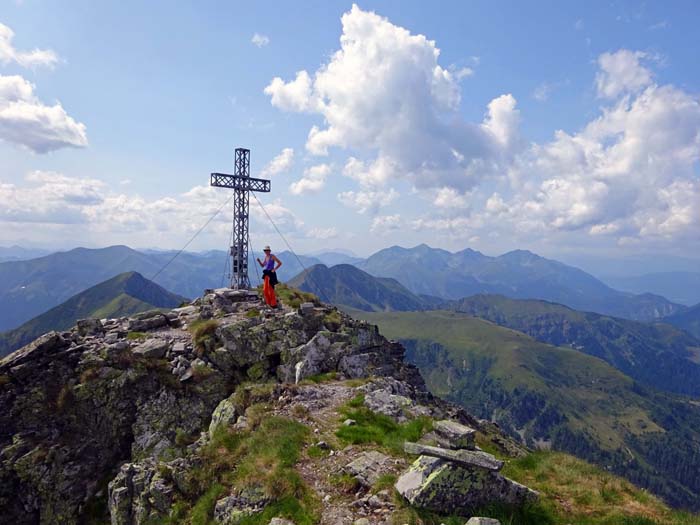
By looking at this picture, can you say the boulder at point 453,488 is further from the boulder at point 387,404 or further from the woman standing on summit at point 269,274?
the woman standing on summit at point 269,274

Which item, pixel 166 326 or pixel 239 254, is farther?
pixel 239 254

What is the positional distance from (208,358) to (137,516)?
12.9m

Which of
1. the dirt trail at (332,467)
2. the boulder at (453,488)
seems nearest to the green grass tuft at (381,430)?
the dirt trail at (332,467)

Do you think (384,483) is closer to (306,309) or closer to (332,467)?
(332,467)

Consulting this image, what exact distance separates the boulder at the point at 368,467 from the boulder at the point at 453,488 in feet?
4.39

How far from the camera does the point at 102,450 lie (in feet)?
80.4

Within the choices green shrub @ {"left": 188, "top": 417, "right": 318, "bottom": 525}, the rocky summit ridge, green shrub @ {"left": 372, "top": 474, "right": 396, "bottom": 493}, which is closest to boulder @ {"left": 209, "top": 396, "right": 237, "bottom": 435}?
the rocky summit ridge

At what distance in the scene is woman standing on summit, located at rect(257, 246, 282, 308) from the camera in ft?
99.1

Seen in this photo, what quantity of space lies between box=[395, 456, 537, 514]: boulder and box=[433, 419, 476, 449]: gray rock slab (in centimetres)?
224

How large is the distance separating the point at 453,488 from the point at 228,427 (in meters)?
11.7

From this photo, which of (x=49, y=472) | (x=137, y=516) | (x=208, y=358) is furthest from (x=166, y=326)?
(x=137, y=516)

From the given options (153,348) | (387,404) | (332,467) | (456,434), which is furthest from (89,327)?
(456,434)

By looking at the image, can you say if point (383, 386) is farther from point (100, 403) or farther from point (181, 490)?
point (100, 403)

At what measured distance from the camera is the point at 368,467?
14.3m
